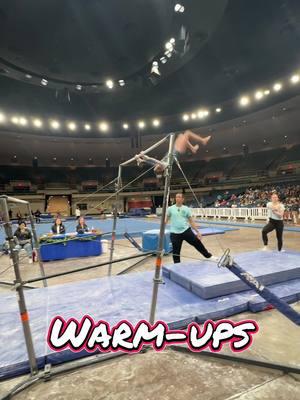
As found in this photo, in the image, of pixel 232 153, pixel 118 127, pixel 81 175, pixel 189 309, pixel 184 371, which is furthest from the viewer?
pixel 81 175

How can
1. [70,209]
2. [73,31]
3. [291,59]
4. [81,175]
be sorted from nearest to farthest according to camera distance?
[73,31] < [291,59] < [70,209] < [81,175]

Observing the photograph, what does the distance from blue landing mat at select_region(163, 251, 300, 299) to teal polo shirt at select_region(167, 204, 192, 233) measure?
0.71m

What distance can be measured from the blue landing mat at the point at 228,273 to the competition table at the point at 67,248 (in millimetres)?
3635

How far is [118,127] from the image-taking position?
Result: 25578 millimetres

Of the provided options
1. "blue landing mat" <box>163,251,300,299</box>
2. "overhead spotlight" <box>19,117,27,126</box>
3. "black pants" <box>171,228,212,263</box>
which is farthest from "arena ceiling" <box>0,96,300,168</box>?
"black pants" <box>171,228,212,263</box>

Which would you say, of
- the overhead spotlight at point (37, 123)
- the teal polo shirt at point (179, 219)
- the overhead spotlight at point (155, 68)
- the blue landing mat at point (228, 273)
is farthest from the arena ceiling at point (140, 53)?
the blue landing mat at point (228, 273)

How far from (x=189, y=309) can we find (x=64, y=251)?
5.26 metres

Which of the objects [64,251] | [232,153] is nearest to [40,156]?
[232,153]

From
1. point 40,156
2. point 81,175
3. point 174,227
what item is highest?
point 40,156

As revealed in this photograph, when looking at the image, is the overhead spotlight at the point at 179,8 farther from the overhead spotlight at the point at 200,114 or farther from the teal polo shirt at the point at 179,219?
the overhead spotlight at the point at 200,114

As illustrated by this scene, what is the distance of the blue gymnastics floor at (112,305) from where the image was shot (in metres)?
2.27

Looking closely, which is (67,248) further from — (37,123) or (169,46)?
(37,123)

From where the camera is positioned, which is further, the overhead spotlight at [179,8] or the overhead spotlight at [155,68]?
the overhead spotlight at [155,68]

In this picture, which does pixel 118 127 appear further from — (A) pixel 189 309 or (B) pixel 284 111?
(A) pixel 189 309
